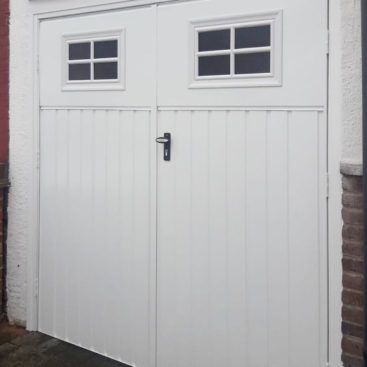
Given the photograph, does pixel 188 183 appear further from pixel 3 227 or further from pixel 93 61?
pixel 3 227

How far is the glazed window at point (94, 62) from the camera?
3.75m

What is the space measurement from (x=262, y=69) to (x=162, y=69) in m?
0.74

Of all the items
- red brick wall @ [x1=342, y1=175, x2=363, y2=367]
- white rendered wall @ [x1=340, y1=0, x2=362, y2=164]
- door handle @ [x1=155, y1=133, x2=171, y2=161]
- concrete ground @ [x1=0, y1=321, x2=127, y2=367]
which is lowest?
concrete ground @ [x1=0, y1=321, x2=127, y2=367]

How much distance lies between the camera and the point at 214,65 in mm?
3371

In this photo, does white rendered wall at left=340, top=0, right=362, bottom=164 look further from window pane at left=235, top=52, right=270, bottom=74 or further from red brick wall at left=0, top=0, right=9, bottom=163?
red brick wall at left=0, top=0, right=9, bottom=163

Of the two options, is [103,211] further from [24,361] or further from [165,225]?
[24,361]

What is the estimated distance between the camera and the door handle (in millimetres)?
3523

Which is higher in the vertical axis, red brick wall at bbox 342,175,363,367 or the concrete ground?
red brick wall at bbox 342,175,363,367

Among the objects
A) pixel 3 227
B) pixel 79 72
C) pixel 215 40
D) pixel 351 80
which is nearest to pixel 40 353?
pixel 3 227

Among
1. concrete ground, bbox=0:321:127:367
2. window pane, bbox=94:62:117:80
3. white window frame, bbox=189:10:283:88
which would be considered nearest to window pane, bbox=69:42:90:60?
window pane, bbox=94:62:117:80

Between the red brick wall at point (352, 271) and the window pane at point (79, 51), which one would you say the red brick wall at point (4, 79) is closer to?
the window pane at point (79, 51)

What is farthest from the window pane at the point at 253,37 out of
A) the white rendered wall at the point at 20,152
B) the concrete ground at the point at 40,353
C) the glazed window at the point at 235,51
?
the concrete ground at the point at 40,353

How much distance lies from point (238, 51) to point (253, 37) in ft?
0.41

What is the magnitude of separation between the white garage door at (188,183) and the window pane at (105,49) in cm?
1
